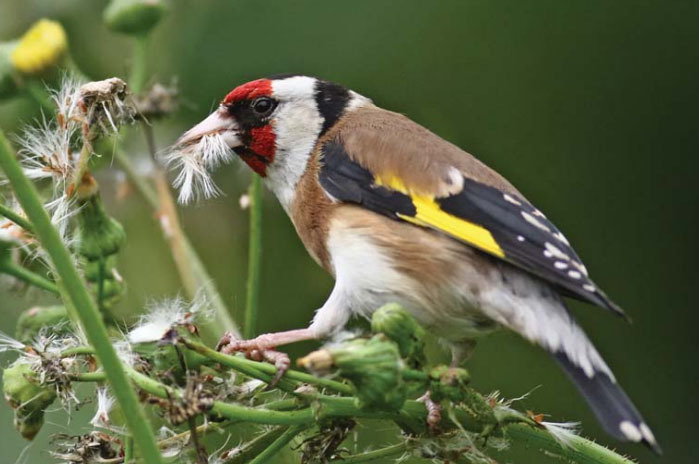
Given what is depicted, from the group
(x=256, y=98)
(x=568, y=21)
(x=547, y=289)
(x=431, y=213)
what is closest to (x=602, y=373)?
(x=547, y=289)

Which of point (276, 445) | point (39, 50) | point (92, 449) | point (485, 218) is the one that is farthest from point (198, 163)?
point (276, 445)

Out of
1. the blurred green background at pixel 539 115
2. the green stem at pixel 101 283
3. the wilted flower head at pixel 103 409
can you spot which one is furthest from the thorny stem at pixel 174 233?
the blurred green background at pixel 539 115

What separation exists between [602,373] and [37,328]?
953 millimetres

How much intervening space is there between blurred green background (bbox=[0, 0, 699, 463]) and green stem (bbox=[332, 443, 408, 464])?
1754mm

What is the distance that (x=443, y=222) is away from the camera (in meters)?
2.25

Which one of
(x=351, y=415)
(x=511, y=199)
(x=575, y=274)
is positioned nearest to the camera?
(x=351, y=415)

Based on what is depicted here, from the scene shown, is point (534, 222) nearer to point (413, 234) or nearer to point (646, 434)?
point (413, 234)

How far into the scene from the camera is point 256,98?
261 cm

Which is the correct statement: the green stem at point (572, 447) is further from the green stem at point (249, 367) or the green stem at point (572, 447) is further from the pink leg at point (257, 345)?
the pink leg at point (257, 345)

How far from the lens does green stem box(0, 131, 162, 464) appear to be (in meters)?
1.36

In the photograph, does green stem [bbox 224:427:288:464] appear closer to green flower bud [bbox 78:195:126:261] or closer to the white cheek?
green flower bud [bbox 78:195:126:261]

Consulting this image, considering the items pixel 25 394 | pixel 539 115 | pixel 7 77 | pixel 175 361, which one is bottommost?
pixel 539 115

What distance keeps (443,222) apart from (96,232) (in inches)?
24.9

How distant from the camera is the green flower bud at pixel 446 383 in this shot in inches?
65.2
